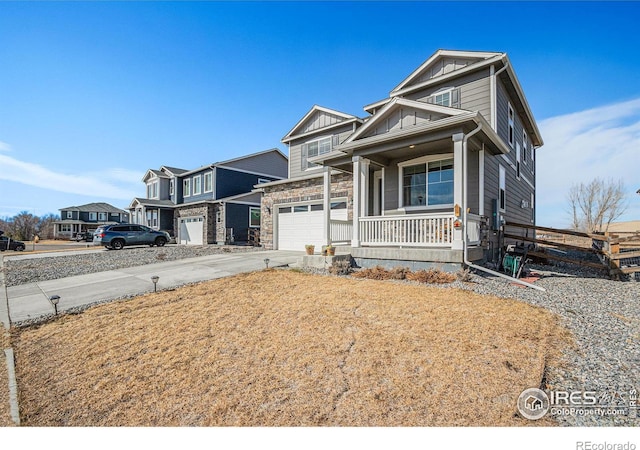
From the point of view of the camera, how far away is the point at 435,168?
8.49 metres

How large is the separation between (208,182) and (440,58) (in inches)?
674

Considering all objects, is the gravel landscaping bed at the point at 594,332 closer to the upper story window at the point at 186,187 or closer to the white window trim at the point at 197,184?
the white window trim at the point at 197,184

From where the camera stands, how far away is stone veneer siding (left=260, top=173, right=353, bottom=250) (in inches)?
452

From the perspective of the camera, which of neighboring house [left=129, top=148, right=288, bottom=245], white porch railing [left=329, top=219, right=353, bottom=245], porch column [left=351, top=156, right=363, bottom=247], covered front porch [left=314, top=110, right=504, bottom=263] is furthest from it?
neighboring house [left=129, top=148, right=288, bottom=245]

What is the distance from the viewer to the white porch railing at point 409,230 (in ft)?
21.9

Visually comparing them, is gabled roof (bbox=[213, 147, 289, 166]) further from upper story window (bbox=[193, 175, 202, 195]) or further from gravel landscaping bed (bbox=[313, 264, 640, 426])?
gravel landscaping bed (bbox=[313, 264, 640, 426])

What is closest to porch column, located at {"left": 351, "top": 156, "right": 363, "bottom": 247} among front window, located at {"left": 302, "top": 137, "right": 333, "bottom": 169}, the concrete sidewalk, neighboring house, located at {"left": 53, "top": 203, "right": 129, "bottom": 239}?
the concrete sidewalk

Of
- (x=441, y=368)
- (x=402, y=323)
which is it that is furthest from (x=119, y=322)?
(x=441, y=368)

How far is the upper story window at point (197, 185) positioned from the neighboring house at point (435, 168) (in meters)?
12.8

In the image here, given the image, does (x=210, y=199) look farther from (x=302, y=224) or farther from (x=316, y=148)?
(x=302, y=224)

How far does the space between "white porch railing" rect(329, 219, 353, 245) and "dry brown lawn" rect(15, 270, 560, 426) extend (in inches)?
184

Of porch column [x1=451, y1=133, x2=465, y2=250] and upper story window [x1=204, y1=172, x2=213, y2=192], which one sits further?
upper story window [x1=204, y1=172, x2=213, y2=192]

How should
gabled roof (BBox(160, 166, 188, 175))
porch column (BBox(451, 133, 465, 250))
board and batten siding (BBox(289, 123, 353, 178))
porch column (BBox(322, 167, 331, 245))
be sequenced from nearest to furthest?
porch column (BBox(451, 133, 465, 250)) → porch column (BBox(322, 167, 331, 245)) → board and batten siding (BBox(289, 123, 353, 178)) → gabled roof (BBox(160, 166, 188, 175))

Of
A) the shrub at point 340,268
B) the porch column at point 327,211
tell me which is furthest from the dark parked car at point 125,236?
the shrub at point 340,268
